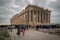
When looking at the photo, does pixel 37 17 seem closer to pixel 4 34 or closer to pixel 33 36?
pixel 33 36

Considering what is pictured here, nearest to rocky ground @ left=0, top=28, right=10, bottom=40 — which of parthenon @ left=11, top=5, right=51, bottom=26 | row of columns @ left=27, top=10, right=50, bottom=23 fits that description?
parthenon @ left=11, top=5, right=51, bottom=26

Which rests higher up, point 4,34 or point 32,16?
point 32,16

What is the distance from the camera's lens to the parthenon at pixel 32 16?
6.82ft

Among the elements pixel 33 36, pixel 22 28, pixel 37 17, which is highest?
pixel 37 17

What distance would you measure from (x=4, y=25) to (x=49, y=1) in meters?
0.98

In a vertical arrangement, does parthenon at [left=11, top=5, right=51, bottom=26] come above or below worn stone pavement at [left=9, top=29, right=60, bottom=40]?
above

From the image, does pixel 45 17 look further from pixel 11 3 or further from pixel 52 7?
pixel 11 3

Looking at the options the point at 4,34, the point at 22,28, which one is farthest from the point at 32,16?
the point at 4,34

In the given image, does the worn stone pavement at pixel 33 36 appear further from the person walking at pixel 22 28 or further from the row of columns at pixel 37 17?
the row of columns at pixel 37 17

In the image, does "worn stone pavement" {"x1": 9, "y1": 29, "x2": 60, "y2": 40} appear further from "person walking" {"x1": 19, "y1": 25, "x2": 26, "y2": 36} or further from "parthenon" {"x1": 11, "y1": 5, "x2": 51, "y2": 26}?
"parthenon" {"x1": 11, "y1": 5, "x2": 51, "y2": 26}

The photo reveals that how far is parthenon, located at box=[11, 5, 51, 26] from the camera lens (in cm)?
208

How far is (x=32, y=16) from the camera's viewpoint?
209 centimetres

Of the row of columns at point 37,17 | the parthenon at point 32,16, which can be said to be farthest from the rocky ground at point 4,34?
the row of columns at point 37,17

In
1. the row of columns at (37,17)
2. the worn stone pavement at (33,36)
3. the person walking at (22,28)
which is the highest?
the row of columns at (37,17)
